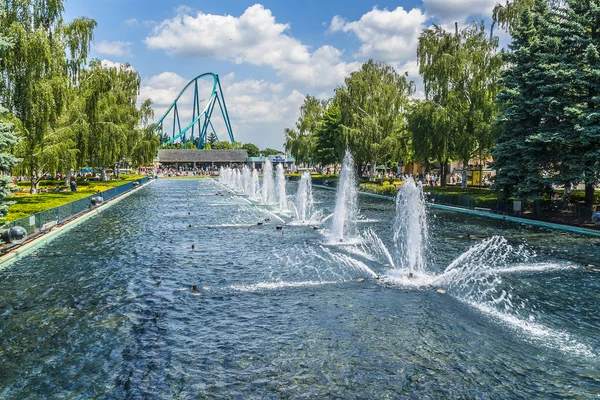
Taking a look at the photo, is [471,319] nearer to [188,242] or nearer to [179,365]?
[179,365]

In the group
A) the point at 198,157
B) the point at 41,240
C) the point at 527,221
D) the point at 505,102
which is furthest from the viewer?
the point at 198,157

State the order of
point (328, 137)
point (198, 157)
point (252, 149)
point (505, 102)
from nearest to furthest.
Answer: point (505, 102)
point (328, 137)
point (198, 157)
point (252, 149)

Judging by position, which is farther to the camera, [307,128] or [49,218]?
[307,128]

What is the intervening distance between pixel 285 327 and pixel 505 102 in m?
23.5

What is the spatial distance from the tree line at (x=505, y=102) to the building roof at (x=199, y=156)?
62.1 m

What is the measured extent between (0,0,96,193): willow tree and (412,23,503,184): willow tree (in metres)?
25.4

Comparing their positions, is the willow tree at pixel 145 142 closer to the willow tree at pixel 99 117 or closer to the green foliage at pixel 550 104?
the willow tree at pixel 99 117

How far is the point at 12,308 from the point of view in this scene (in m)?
10.7

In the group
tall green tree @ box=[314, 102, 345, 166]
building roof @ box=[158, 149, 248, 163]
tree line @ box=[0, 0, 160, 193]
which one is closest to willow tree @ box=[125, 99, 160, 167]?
tree line @ box=[0, 0, 160, 193]

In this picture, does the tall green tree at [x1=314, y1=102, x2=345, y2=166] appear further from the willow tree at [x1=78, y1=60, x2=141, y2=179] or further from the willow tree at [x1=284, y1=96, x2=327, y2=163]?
the willow tree at [x1=78, y1=60, x2=141, y2=179]

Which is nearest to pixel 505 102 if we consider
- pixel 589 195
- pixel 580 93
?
pixel 580 93

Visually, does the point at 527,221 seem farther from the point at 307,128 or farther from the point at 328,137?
the point at 307,128

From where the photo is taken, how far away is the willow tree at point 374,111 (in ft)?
161

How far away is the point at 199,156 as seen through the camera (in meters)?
112
